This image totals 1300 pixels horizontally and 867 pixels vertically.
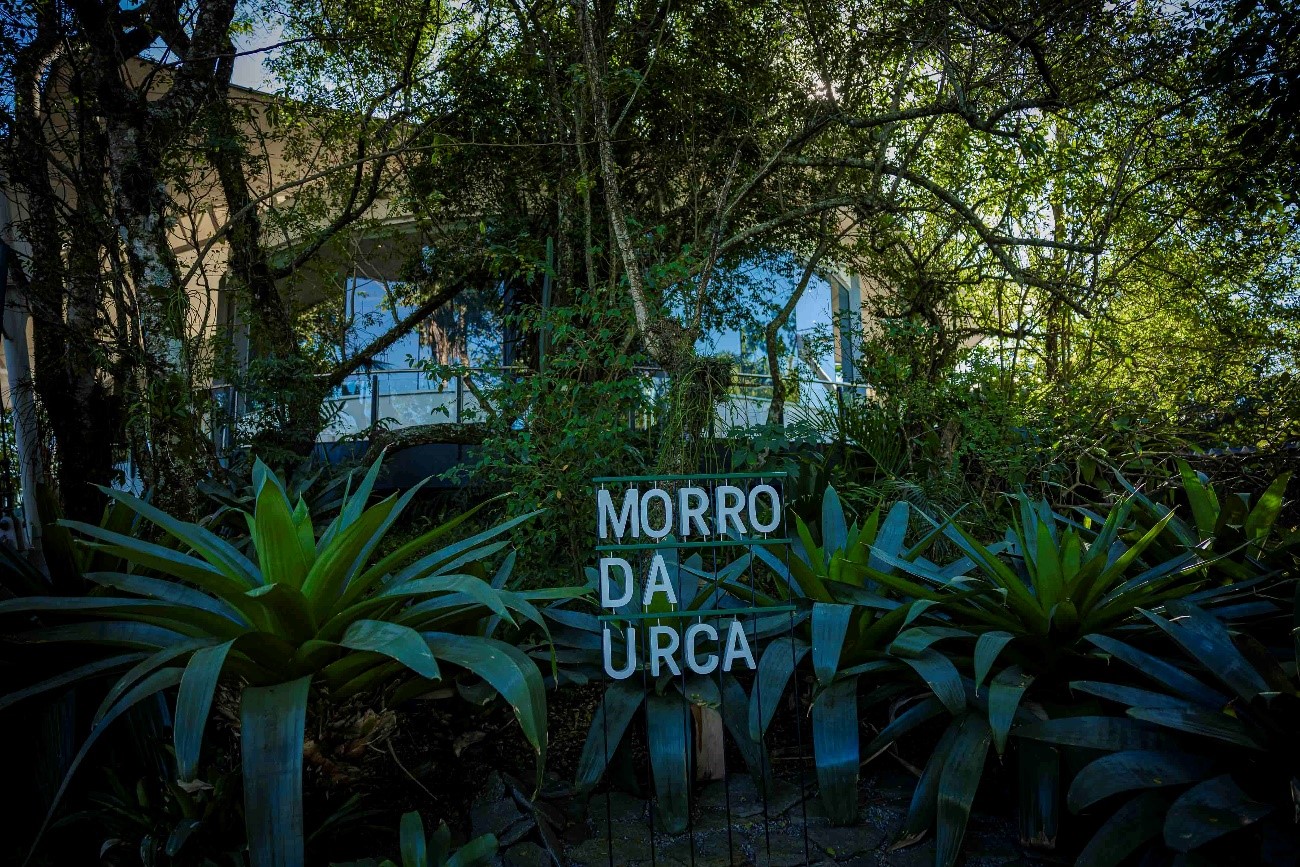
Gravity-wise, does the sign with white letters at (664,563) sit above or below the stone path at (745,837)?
above

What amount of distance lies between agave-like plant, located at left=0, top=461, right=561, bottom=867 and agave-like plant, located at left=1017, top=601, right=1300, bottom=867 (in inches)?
66.4

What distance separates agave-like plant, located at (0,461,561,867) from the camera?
2381 mm

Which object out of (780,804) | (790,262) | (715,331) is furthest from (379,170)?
(780,804)

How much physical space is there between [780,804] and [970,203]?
29.4ft

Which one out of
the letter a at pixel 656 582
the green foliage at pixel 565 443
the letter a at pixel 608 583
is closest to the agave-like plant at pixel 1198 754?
the letter a at pixel 656 582

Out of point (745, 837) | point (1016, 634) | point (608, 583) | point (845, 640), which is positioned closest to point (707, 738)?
point (745, 837)

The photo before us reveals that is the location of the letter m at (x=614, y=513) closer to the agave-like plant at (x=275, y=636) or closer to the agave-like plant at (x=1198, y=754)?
the agave-like plant at (x=275, y=636)

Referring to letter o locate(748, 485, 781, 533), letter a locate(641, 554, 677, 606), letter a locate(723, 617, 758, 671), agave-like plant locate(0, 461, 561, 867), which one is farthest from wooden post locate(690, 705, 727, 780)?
agave-like plant locate(0, 461, 561, 867)

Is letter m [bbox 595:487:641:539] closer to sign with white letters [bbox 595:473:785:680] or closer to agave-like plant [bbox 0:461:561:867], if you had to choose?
sign with white letters [bbox 595:473:785:680]

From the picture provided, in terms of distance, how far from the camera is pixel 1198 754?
2.65m

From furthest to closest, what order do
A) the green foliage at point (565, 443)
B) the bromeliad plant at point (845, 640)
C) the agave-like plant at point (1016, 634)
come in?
the green foliage at point (565, 443), the bromeliad plant at point (845, 640), the agave-like plant at point (1016, 634)

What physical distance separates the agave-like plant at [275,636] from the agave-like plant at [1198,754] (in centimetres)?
169

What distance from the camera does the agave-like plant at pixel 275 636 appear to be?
238cm

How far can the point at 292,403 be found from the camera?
8992 millimetres
